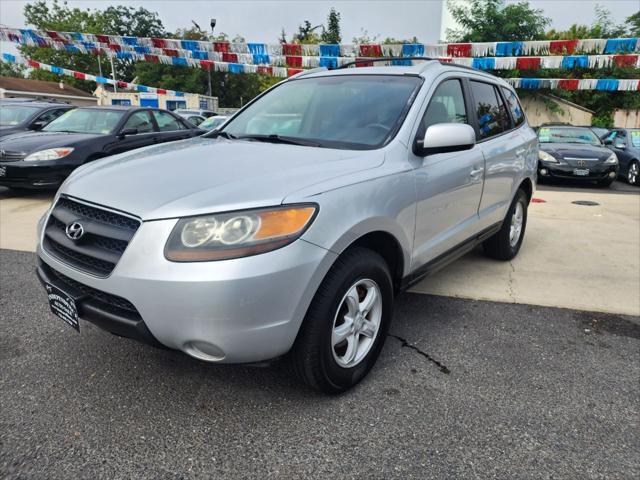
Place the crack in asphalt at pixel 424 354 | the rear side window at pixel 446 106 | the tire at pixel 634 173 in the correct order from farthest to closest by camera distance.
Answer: the tire at pixel 634 173 < the rear side window at pixel 446 106 < the crack in asphalt at pixel 424 354

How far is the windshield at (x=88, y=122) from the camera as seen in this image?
784 cm

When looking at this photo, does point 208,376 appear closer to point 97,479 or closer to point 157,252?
point 97,479

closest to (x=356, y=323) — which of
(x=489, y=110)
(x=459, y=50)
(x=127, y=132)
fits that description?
(x=489, y=110)

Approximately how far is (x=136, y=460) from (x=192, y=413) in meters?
0.36

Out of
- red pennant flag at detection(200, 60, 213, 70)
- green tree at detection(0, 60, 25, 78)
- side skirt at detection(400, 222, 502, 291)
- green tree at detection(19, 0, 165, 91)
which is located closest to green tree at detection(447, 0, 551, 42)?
red pennant flag at detection(200, 60, 213, 70)

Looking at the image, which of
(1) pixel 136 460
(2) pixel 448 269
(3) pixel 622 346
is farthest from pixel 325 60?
(1) pixel 136 460

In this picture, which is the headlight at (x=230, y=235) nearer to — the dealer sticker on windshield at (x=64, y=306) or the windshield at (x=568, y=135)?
the dealer sticker on windshield at (x=64, y=306)

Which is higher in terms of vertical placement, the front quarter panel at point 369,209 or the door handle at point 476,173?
the front quarter panel at point 369,209

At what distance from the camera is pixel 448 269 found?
4.62 m

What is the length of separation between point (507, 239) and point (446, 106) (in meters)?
1.90

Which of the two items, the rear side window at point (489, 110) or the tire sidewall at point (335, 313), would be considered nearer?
the tire sidewall at point (335, 313)

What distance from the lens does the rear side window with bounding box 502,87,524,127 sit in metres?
4.55

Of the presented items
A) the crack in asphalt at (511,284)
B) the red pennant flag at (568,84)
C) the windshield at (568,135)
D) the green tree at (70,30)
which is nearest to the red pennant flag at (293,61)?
the windshield at (568,135)

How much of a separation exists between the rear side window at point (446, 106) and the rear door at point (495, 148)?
0.25 meters
